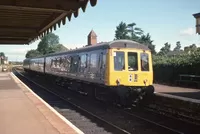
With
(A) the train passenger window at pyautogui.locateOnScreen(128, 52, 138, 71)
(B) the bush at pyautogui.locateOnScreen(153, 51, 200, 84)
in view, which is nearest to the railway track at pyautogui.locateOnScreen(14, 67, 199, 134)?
(A) the train passenger window at pyautogui.locateOnScreen(128, 52, 138, 71)

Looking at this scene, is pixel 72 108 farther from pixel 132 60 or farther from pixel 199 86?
pixel 199 86

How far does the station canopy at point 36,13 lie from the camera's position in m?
11.7

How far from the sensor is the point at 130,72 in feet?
50.9

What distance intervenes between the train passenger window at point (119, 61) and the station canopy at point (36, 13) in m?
2.62

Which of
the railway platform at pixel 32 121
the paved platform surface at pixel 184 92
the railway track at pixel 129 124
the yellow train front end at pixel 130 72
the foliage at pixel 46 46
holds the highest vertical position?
the foliage at pixel 46 46

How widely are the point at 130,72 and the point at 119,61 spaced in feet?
2.18

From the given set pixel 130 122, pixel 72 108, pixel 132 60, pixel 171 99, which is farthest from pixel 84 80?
pixel 130 122

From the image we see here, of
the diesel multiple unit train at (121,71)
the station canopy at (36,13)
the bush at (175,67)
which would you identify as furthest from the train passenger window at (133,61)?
the bush at (175,67)

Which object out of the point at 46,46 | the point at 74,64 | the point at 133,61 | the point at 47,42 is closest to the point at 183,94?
the point at 133,61

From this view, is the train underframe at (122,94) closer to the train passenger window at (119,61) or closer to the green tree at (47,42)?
the train passenger window at (119,61)

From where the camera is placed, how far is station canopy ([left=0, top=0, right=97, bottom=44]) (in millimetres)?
11680

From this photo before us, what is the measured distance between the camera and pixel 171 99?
1552cm

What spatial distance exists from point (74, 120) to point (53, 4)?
4.23m

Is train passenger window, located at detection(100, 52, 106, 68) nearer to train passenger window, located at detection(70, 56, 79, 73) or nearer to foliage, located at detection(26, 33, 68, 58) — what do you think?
train passenger window, located at detection(70, 56, 79, 73)
